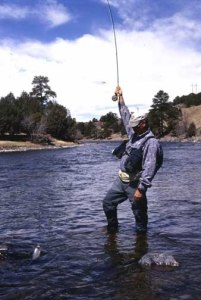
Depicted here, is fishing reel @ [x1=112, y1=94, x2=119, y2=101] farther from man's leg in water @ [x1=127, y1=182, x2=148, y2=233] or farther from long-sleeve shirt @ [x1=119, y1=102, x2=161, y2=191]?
man's leg in water @ [x1=127, y1=182, x2=148, y2=233]

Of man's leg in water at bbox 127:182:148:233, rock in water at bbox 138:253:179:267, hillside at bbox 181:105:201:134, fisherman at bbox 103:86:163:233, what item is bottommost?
rock in water at bbox 138:253:179:267

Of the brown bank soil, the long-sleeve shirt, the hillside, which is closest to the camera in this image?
the long-sleeve shirt

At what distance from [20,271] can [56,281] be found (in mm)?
698

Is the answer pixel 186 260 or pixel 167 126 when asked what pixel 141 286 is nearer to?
pixel 186 260

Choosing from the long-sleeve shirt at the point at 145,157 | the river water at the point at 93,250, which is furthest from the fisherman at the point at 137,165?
the river water at the point at 93,250

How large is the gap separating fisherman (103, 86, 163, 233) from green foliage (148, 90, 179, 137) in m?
129

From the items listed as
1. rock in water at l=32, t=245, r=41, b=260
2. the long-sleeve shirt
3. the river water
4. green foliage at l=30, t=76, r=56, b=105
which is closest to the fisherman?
the long-sleeve shirt

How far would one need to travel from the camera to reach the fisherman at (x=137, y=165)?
812 cm

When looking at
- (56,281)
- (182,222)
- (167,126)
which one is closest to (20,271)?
(56,281)

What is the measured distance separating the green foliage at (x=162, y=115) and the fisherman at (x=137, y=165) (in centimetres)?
12884

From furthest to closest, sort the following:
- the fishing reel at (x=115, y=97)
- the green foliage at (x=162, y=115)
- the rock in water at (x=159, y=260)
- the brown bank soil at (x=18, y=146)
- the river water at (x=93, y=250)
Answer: the green foliage at (x=162, y=115) → the brown bank soil at (x=18, y=146) → the fishing reel at (x=115, y=97) → the rock in water at (x=159, y=260) → the river water at (x=93, y=250)

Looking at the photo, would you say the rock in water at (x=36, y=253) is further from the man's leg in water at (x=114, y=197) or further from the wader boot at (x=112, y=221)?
the wader boot at (x=112, y=221)

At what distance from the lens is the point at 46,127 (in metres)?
92.2

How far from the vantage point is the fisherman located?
26.7 feet
